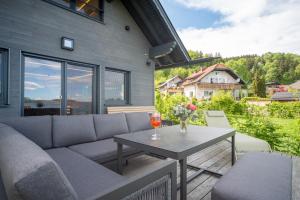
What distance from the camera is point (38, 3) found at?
346cm

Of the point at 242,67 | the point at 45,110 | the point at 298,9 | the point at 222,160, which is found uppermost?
the point at 242,67

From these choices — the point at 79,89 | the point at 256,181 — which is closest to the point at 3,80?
the point at 79,89

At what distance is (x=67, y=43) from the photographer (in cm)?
379

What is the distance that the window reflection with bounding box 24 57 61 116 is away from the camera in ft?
11.0

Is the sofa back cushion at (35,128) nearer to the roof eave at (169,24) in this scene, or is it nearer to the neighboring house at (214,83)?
the roof eave at (169,24)

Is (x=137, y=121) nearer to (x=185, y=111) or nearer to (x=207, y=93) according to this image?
(x=185, y=111)

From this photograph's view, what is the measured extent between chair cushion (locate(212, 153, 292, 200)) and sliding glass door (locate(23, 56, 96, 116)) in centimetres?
342

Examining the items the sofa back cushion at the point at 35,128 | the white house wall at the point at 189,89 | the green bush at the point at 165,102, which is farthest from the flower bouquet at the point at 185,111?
the white house wall at the point at 189,89

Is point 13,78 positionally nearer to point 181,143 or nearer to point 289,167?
point 181,143

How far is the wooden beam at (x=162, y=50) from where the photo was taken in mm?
5236

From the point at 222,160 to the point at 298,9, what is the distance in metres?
7.99

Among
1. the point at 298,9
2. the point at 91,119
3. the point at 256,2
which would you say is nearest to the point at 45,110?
the point at 91,119

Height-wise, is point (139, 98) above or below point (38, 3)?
below

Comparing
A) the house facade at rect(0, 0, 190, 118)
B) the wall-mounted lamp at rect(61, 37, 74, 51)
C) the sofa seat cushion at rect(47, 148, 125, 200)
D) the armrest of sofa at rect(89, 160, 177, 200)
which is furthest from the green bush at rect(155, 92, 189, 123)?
the armrest of sofa at rect(89, 160, 177, 200)
